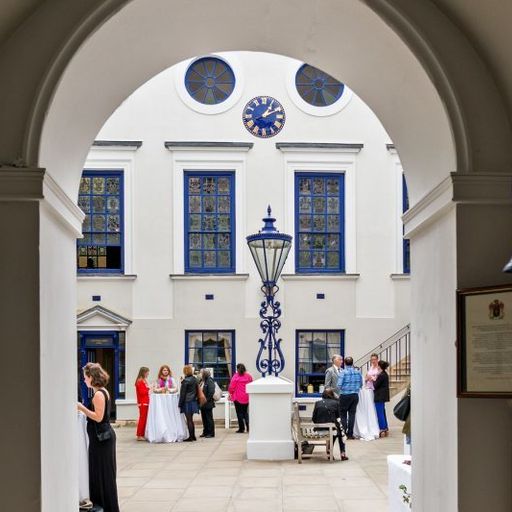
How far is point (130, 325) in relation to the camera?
1852cm

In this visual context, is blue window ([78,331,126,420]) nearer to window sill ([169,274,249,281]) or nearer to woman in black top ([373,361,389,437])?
window sill ([169,274,249,281])

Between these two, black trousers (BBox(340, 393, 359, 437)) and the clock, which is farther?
the clock

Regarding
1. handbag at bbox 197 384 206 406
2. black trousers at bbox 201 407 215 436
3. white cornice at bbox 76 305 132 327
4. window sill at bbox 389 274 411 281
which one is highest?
window sill at bbox 389 274 411 281

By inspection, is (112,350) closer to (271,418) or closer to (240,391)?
(240,391)

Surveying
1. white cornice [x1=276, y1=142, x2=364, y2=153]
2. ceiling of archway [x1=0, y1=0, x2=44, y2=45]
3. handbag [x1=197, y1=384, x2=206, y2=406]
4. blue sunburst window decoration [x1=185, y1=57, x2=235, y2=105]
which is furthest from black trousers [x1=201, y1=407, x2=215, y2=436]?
ceiling of archway [x1=0, y1=0, x2=44, y2=45]

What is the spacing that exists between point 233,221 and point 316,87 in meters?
3.89

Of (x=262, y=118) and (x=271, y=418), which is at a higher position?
(x=262, y=118)

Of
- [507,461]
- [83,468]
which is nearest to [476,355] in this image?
[507,461]

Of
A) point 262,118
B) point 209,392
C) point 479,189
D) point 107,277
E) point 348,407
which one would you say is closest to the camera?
point 479,189

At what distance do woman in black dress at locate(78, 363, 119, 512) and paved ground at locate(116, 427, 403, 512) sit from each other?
3.74ft

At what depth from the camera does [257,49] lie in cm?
596

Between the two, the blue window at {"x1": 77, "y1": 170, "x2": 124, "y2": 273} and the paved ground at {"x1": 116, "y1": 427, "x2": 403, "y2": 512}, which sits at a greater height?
the blue window at {"x1": 77, "y1": 170, "x2": 124, "y2": 273}

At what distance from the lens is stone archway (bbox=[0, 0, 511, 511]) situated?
4402mm

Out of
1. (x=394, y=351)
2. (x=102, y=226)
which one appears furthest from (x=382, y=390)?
(x=102, y=226)
